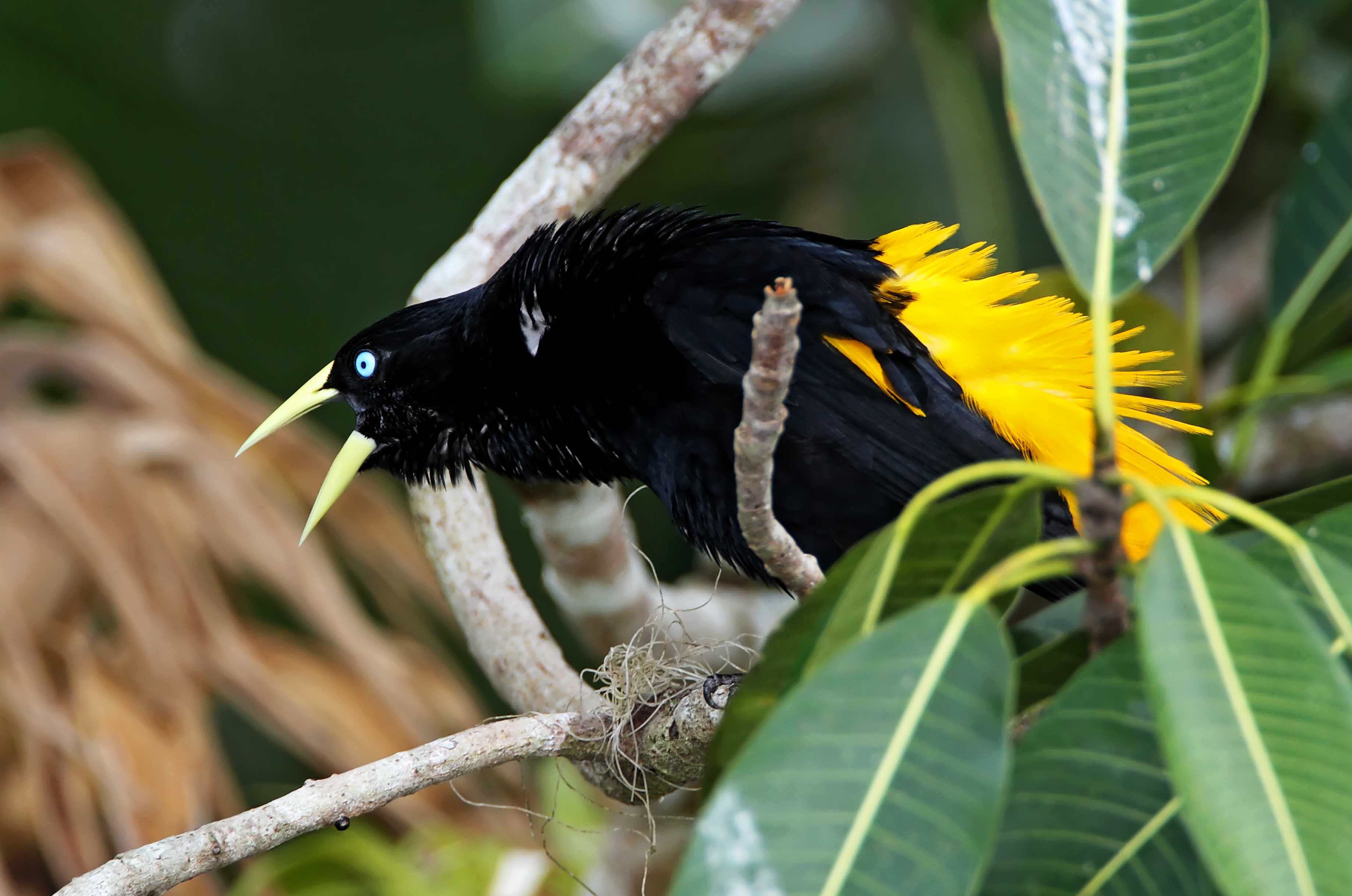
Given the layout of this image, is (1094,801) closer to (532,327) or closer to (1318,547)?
(1318,547)

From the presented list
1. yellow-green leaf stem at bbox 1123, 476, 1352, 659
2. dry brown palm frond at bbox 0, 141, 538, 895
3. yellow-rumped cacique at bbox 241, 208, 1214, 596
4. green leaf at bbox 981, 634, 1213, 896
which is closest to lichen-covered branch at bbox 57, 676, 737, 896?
yellow-rumped cacique at bbox 241, 208, 1214, 596

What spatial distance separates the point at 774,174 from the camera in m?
3.92

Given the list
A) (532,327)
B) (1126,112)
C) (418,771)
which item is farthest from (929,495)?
(532,327)

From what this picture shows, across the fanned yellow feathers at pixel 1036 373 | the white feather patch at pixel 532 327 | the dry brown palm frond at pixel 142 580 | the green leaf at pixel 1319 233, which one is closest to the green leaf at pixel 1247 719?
the fanned yellow feathers at pixel 1036 373

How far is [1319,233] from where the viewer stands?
225 cm

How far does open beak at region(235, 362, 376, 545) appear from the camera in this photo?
1.82 meters

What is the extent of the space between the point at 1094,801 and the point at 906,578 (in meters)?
0.21

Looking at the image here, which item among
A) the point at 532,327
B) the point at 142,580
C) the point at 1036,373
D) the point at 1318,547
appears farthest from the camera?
the point at 142,580

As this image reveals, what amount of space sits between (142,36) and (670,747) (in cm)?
382

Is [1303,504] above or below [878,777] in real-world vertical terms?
above

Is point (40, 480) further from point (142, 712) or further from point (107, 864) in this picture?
point (107, 864)

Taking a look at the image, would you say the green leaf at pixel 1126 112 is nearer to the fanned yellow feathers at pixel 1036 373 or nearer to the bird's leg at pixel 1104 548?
the bird's leg at pixel 1104 548

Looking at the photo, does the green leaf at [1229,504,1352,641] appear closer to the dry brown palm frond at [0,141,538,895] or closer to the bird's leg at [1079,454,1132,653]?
the bird's leg at [1079,454,1132,653]

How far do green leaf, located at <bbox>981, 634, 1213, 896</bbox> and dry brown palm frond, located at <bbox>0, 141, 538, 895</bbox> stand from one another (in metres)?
1.73
